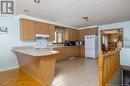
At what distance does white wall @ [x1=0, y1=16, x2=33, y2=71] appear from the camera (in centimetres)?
368

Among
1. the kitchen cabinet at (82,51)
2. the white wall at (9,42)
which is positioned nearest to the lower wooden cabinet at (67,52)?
the kitchen cabinet at (82,51)

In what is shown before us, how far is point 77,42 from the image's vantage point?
707 cm

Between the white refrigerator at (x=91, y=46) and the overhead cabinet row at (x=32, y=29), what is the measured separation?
8.76ft

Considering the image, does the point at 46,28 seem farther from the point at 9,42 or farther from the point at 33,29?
the point at 9,42

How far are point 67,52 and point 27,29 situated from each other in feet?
9.12

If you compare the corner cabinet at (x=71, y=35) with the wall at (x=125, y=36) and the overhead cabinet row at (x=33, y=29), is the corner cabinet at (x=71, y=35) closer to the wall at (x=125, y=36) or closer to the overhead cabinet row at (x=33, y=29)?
the overhead cabinet row at (x=33, y=29)

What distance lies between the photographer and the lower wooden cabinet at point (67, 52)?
549 cm

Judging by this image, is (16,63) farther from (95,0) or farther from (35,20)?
(95,0)

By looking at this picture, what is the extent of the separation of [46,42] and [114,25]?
4101 millimetres

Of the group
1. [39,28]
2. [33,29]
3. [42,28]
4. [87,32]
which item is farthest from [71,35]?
[33,29]

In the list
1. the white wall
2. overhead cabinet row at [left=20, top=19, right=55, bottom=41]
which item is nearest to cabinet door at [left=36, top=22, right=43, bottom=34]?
overhead cabinet row at [left=20, top=19, right=55, bottom=41]

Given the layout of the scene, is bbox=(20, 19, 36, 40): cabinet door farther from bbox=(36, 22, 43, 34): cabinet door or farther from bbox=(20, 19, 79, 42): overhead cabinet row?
bbox=(36, 22, 43, 34): cabinet door

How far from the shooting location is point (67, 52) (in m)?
5.99

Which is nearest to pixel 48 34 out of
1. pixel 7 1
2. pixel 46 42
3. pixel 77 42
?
pixel 46 42
